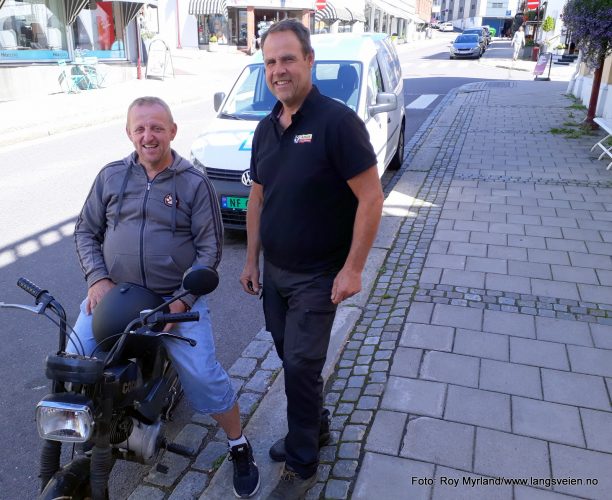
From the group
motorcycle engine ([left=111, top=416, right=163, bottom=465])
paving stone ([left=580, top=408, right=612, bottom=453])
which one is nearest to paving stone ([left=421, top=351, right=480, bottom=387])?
paving stone ([left=580, top=408, right=612, bottom=453])

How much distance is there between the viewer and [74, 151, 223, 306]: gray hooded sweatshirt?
259 centimetres

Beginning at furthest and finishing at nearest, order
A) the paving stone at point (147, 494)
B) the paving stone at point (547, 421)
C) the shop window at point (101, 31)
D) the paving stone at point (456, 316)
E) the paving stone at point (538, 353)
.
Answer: the shop window at point (101, 31)
the paving stone at point (456, 316)
the paving stone at point (538, 353)
the paving stone at point (547, 421)
the paving stone at point (147, 494)

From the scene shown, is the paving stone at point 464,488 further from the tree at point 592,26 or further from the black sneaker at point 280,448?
the tree at point 592,26

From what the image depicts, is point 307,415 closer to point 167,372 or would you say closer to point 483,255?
point 167,372

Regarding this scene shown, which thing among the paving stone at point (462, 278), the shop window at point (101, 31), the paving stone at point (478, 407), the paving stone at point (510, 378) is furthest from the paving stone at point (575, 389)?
the shop window at point (101, 31)

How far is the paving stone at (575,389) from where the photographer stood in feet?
10.3

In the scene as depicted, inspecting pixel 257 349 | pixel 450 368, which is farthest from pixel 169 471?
pixel 450 368

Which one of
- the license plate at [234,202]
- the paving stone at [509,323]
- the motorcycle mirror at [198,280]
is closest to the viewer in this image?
the motorcycle mirror at [198,280]

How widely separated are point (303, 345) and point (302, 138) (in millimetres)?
884

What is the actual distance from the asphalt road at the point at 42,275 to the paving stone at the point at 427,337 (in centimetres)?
114

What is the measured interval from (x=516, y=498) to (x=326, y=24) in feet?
159

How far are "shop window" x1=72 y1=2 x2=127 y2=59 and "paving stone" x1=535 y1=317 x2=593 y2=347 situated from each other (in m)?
18.6

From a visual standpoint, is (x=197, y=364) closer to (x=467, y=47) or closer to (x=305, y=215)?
(x=305, y=215)

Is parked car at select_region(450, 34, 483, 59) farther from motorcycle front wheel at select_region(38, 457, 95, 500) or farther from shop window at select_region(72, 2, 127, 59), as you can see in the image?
motorcycle front wheel at select_region(38, 457, 95, 500)
